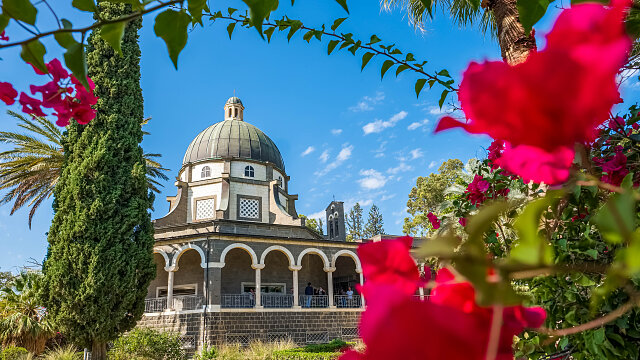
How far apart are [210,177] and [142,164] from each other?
974 cm

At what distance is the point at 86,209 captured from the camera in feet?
37.5

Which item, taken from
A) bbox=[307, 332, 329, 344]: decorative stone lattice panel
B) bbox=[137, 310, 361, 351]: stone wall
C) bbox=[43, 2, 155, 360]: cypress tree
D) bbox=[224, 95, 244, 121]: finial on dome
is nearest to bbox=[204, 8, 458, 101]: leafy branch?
bbox=[43, 2, 155, 360]: cypress tree

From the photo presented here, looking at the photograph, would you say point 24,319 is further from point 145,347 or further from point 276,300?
point 276,300

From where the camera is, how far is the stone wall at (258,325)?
627 inches

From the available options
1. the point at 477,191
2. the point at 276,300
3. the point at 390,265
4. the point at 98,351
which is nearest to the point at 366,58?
the point at 477,191

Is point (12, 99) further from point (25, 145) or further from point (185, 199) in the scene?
point (185, 199)

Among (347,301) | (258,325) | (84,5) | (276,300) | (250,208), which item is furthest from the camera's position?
(250,208)

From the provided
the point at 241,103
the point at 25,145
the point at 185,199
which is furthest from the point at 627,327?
the point at 241,103

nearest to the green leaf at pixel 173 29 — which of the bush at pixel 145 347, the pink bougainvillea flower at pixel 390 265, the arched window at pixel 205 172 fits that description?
the pink bougainvillea flower at pixel 390 265

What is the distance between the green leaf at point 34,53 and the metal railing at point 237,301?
665 inches

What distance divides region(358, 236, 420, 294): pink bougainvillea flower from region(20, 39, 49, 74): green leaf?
2.72 ft

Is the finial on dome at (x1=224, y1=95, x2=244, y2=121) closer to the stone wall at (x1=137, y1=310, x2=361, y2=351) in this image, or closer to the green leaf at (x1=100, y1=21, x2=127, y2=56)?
the stone wall at (x1=137, y1=310, x2=361, y2=351)

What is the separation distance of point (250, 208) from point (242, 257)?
3044mm

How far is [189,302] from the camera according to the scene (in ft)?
56.0
